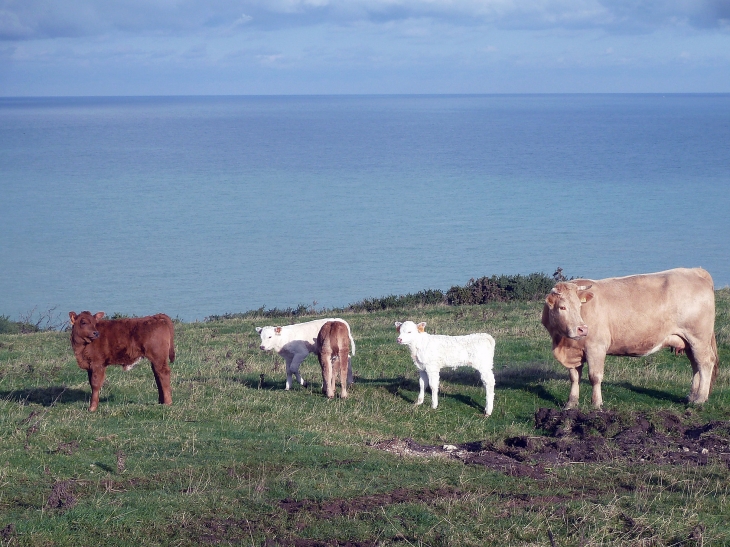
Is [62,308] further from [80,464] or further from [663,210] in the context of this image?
[663,210]

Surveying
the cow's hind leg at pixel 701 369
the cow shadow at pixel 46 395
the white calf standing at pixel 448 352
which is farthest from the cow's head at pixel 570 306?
the cow shadow at pixel 46 395

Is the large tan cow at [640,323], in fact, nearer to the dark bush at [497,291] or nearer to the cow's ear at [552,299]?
the cow's ear at [552,299]

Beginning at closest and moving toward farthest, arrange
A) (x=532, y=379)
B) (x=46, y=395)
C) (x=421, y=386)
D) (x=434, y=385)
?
(x=434, y=385), (x=421, y=386), (x=46, y=395), (x=532, y=379)

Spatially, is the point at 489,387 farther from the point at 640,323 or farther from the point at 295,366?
the point at 295,366

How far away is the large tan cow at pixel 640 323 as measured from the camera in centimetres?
1404

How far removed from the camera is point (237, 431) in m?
12.1

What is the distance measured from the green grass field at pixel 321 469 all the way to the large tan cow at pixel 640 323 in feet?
2.22

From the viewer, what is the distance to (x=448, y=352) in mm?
13711

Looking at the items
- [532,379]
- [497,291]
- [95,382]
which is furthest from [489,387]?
[497,291]

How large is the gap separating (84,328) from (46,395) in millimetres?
2947

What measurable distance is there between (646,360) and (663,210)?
74364 millimetres

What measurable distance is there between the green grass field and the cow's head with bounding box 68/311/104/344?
3.78ft

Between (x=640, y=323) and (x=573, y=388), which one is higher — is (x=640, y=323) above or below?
above

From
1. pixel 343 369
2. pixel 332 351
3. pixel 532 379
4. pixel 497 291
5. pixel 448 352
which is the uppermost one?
pixel 448 352
